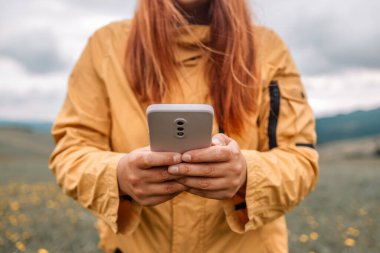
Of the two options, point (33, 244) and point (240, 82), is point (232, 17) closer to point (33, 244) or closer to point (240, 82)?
point (240, 82)

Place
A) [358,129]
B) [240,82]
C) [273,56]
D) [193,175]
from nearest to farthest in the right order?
[193,175], [240,82], [273,56], [358,129]

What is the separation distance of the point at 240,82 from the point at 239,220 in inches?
23.0

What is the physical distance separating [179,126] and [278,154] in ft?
1.94

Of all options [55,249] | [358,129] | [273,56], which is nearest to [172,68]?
[273,56]

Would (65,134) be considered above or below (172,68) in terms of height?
below

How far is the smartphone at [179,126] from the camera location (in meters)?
1.29

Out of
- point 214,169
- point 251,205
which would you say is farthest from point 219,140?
point 251,205

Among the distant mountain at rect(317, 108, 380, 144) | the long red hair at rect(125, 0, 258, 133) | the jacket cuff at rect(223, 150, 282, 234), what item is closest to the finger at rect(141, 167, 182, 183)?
the jacket cuff at rect(223, 150, 282, 234)

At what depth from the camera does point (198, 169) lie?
138cm

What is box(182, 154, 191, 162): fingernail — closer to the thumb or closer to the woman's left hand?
the woman's left hand

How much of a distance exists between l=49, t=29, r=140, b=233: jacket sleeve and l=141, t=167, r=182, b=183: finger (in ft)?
0.72

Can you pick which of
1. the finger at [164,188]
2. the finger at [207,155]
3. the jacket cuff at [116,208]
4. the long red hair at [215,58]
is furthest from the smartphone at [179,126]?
the long red hair at [215,58]

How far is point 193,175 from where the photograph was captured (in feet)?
4.55

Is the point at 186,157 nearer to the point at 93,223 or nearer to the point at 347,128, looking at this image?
the point at 93,223
